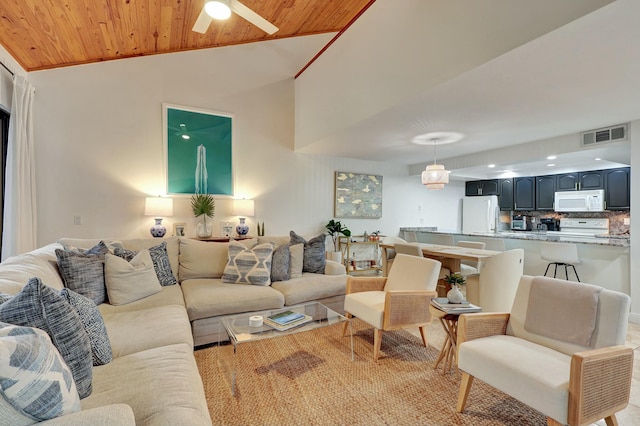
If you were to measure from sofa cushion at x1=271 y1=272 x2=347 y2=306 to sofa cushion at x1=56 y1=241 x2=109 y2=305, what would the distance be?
1.49m

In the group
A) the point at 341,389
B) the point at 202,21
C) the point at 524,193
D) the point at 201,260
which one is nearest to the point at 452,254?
the point at 341,389

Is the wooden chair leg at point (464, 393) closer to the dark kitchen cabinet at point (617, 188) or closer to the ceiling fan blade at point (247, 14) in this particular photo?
the ceiling fan blade at point (247, 14)

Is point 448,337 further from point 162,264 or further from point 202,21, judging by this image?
point 202,21

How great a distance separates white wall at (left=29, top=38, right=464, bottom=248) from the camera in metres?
3.75

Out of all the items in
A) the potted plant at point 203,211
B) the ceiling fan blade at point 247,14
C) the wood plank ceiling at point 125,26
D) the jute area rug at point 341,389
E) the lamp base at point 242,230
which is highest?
the wood plank ceiling at point 125,26

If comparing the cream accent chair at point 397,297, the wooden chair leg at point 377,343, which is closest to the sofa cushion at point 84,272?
the cream accent chair at point 397,297

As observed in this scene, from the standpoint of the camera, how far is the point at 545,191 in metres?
6.42

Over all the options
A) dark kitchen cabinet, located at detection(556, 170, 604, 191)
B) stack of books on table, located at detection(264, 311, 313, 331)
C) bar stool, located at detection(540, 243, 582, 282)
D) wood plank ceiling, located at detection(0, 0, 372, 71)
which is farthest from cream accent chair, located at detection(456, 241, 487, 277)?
dark kitchen cabinet, located at detection(556, 170, 604, 191)

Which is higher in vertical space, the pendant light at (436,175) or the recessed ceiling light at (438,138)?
the recessed ceiling light at (438,138)

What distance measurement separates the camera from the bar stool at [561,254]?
3739mm

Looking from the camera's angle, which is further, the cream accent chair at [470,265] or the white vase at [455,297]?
A: the cream accent chair at [470,265]

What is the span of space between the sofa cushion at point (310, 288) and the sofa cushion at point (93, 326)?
1.65 meters

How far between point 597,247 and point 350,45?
12.9 ft

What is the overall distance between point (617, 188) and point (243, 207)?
648 centimetres
